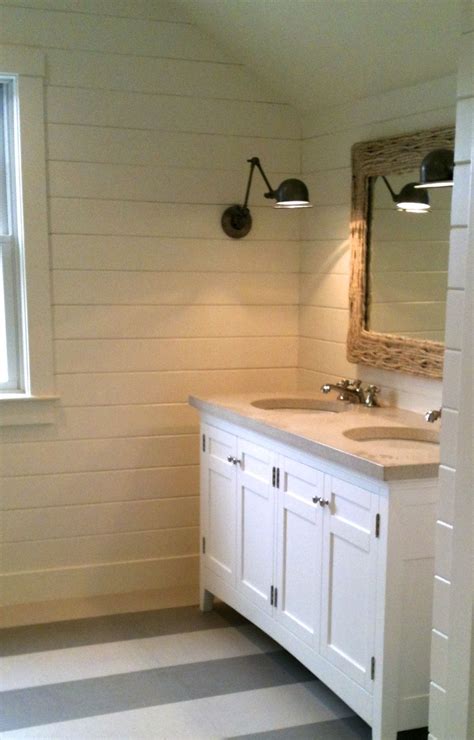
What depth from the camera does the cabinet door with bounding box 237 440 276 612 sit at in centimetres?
324

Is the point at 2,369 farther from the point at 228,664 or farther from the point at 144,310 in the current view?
the point at 228,664

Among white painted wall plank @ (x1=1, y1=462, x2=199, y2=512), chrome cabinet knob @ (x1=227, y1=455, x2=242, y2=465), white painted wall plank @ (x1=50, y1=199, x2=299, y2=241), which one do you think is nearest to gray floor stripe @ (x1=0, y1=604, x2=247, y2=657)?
white painted wall plank @ (x1=1, y1=462, x2=199, y2=512)

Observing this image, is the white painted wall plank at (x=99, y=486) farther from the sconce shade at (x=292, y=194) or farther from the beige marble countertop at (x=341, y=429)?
the sconce shade at (x=292, y=194)

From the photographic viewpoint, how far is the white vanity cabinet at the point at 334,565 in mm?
2561

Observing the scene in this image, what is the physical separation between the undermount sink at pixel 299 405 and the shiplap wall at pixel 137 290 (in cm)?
44

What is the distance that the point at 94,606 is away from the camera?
390cm

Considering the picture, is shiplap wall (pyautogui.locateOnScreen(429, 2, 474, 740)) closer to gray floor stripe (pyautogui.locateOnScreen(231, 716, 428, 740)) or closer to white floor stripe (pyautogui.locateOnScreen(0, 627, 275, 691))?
gray floor stripe (pyautogui.locateOnScreen(231, 716, 428, 740))

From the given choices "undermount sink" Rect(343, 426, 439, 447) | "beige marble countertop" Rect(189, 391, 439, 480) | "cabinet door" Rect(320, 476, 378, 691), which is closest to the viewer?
"beige marble countertop" Rect(189, 391, 439, 480)

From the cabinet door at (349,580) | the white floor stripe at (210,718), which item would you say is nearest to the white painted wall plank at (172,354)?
the cabinet door at (349,580)

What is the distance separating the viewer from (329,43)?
3287mm

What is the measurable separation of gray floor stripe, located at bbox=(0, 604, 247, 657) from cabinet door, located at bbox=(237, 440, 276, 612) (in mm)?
346

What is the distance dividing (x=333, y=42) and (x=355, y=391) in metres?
1.36

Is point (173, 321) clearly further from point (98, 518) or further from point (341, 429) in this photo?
point (341, 429)

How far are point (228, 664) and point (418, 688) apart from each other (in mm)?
917
